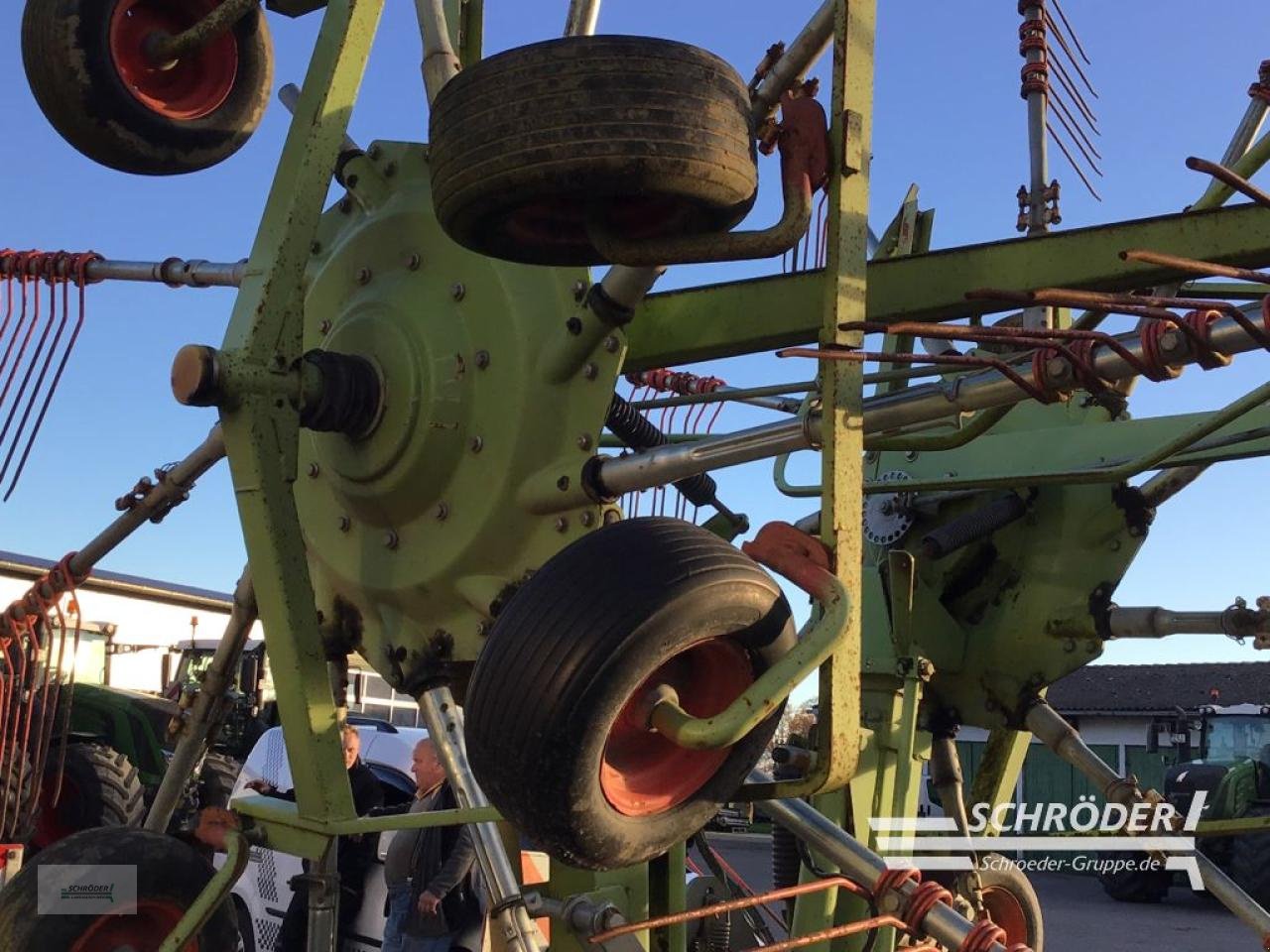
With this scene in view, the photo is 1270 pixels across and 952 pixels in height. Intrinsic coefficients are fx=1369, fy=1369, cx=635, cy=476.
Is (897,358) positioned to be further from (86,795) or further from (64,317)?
(86,795)

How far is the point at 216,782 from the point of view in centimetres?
1156

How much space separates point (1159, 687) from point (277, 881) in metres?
28.4

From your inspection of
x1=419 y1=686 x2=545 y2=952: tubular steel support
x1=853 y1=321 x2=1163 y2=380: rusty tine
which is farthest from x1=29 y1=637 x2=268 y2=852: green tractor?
x1=853 y1=321 x2=1163 y2=380: rusty tine

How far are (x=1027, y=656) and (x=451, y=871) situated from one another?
9.62 feet

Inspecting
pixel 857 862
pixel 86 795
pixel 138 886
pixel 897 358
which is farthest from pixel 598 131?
pixel 86 795

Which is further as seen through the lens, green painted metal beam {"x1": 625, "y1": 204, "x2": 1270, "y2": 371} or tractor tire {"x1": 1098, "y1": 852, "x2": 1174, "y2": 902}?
tractor tire {"x1": 1098, "y1": 852, "x2": 1174, "y2": 902}

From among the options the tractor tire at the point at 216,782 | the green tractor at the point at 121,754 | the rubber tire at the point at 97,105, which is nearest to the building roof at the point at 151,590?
the green tractor at the point at 121,754

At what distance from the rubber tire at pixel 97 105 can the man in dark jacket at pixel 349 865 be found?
366 centimetres

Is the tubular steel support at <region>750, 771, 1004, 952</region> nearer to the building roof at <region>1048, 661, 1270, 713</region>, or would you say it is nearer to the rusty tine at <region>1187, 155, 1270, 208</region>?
the rusty tine at <region>1187, 155, 1270, 208</region>

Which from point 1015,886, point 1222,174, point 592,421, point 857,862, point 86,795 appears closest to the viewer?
point 1222,174

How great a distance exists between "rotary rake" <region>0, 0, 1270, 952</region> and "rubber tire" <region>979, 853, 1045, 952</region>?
201 mm

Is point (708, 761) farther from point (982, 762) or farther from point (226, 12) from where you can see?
point (982, 762)

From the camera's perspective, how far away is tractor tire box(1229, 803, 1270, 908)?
46.8ft

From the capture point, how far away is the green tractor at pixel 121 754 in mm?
10000
